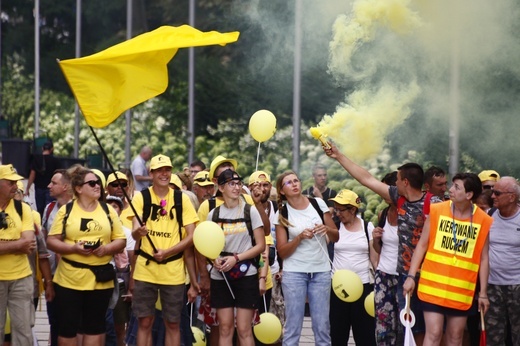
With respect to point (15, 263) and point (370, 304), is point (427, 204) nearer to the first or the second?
point (370, 304)

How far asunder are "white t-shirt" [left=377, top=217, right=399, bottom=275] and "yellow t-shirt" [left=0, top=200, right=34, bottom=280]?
304cm

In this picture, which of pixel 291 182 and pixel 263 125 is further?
pixel 263 125

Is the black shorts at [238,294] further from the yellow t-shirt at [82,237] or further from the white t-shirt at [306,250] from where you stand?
the yellow t-shirt at [82,237]

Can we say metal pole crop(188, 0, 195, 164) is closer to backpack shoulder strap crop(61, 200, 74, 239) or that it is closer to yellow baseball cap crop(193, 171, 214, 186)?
yellow baseball cap crop(193, 171, 214, 186)

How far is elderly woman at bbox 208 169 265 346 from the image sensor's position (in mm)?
10594

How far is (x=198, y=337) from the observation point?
11.7 m

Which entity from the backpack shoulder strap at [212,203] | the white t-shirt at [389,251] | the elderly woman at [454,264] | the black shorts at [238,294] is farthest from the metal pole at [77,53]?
the elderly woman at [454,264]

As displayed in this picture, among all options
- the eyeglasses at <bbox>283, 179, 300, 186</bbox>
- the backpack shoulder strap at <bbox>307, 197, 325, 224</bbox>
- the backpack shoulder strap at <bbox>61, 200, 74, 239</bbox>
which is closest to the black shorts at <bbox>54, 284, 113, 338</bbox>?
the backpack shoulder strap at <bbox>61, 200, 74, 239</bbox>

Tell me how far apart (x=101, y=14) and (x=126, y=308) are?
716 inches

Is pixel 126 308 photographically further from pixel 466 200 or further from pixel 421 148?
pixel 421 148

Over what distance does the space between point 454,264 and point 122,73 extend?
128 inches

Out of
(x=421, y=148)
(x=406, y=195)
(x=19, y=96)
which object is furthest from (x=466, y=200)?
(x=19, y=96)

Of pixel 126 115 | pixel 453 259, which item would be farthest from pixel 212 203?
pixel 126 115

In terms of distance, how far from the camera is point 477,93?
1593cm
